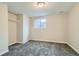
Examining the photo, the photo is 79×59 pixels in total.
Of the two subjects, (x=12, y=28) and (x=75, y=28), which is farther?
(x=12, y=28)

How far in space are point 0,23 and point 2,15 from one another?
29 cm

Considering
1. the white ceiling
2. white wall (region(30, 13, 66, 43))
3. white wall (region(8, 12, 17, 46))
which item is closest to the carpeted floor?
white wall (region(8, 12, 17, 46))

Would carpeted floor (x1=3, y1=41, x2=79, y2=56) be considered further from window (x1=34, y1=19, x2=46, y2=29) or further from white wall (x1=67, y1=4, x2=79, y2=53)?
window (x1=34, y1=19, x2=46, y2=29)

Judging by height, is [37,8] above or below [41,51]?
above

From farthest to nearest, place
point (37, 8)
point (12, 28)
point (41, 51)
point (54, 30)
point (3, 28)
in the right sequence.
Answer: point (54, 30)
point (12, 28)
point (37, 8)
point (41, 51)
point (3, 28)

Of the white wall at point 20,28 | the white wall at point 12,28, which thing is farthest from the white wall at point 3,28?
the white wall at point 20,28

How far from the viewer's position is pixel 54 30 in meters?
5.23

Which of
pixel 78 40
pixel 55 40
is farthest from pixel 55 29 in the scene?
pixel 78 40

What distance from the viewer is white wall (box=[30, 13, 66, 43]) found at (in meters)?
4.98

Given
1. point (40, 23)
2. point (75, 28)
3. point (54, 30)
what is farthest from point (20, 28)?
point (75, 28)

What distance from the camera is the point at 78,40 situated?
3.05 metres

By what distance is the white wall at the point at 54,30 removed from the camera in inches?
196

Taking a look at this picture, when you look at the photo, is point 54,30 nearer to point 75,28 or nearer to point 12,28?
point 75,28

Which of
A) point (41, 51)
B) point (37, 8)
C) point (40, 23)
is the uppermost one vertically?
point (37, 8)
